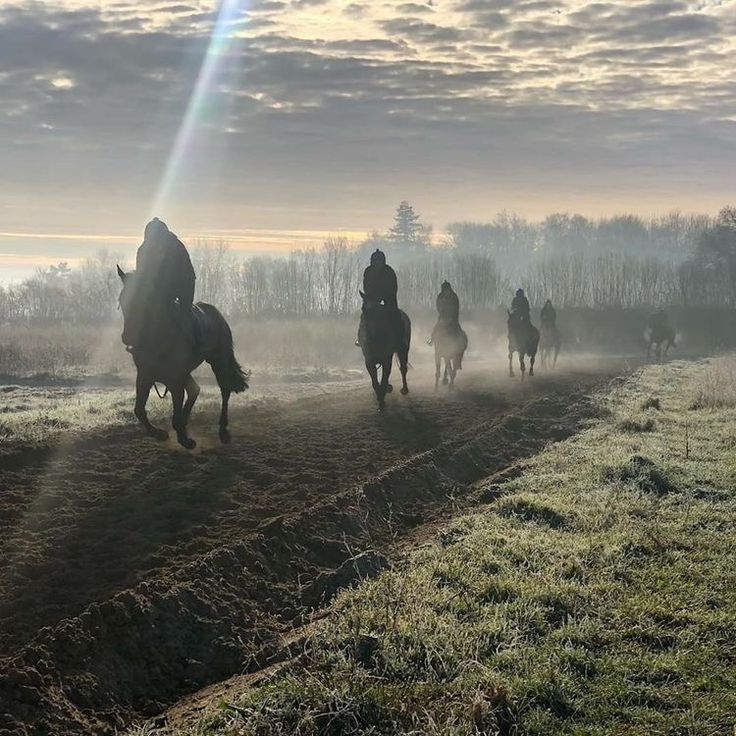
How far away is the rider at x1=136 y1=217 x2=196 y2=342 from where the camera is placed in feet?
36.2

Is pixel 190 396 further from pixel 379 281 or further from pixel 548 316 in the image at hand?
pixel 548 316

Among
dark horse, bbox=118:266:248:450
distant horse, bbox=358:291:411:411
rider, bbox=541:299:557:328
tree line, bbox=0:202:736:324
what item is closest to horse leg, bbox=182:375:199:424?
dark horse, bbox=118:266:248:450

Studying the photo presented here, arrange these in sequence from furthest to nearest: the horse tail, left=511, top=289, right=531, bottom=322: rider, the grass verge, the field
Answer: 1. left=511, top=289, right=531, bottom=322: rider
2. the horse tail
3. the field
4. the grass verge

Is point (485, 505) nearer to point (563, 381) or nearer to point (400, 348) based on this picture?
point (400, 348)

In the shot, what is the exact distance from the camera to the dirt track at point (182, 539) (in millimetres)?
5332

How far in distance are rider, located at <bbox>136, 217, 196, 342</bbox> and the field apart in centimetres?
220

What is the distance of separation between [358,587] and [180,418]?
531 cm

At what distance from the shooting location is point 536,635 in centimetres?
588

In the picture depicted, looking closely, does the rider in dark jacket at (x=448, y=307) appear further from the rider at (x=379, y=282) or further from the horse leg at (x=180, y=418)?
the horse leg at (x=180, y=418)

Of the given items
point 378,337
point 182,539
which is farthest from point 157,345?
point 378,337

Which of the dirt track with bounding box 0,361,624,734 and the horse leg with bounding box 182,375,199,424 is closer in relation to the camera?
the dirt track with bounding box 0,361,624,734

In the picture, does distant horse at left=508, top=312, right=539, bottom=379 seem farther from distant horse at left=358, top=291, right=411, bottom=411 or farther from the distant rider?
the distant rider

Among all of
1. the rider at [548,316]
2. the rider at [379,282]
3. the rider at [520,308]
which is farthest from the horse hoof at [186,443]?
Answer: the rider at [548,316]

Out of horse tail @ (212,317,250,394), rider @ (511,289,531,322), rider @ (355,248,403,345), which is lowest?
horse tail @ (212,317,250,394)
